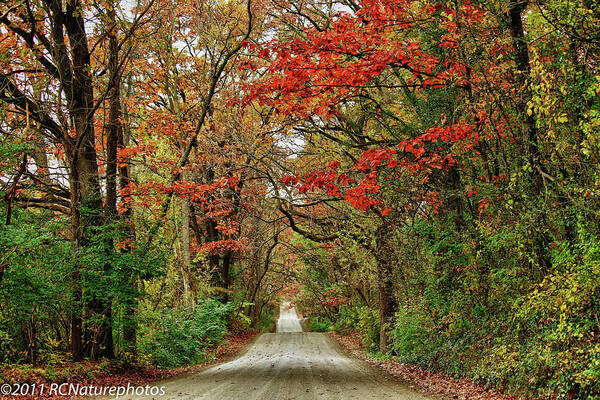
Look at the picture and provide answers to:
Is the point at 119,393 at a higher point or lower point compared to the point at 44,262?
lower

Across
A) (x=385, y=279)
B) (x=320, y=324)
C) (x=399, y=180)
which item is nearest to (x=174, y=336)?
(x=385, y=279)

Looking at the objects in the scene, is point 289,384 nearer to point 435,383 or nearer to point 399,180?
point 435,383

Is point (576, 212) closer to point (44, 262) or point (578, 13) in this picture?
point (578, 13)

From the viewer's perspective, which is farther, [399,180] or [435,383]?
[399,180]

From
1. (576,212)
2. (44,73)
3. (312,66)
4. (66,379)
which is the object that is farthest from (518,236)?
(44,73)

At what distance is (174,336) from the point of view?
43.7ft

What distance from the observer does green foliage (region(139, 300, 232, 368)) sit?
12461 mm

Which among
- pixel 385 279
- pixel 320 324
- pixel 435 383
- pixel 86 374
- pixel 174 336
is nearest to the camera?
pixel 86 374

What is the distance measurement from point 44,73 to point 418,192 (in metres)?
9.83

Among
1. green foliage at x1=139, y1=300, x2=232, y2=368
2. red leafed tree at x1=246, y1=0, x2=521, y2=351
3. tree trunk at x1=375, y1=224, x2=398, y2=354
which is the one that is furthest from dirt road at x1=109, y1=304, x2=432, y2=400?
red leafed tree at x1=246, y1=0, x2=521, y2=351

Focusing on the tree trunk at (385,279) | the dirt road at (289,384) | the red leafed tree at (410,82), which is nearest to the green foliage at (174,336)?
the dirt road at (289,384)

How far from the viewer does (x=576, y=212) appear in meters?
6.44

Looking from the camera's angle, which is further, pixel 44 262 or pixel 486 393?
pixel 44 262

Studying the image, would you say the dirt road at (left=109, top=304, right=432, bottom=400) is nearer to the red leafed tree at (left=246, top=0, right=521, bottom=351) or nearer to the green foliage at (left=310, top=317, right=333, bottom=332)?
the red leafed tree at (left=246, top=0, right=521, bottom=351)
